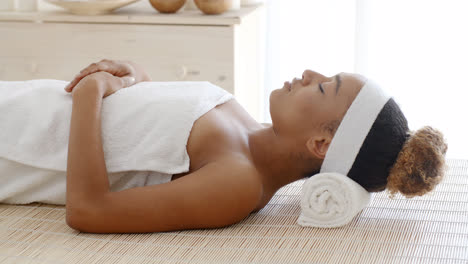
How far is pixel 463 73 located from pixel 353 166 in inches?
68.2

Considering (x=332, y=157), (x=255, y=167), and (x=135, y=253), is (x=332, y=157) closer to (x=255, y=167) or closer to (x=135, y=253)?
(x=255, y=167)

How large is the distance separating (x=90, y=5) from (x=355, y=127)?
159 cm

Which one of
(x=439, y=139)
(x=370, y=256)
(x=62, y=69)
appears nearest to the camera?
(x=370, y=256)

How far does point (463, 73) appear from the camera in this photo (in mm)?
2928

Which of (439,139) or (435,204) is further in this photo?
(435,204)

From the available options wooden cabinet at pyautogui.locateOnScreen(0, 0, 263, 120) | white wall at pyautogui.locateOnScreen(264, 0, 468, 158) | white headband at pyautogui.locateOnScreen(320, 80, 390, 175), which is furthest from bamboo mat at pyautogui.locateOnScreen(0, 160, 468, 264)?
white wall at pyautogui.locateOnScreen(264, 0, 468, 158)

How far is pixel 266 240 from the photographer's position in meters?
1.36

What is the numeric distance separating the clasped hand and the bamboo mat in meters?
0.30

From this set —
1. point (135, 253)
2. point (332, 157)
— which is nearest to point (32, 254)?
point (135, 253)

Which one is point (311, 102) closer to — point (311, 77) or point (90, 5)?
point (311, 77)

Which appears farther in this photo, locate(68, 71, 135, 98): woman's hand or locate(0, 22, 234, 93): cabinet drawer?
locate(0, 22, 234, 93): cabinet drawer

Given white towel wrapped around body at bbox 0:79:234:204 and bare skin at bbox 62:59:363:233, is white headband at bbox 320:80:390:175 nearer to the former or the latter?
bare skin at bbox 62:59:363:233

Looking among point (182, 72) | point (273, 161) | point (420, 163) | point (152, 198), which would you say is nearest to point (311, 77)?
point (273, 161)

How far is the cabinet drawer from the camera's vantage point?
2607 mm
